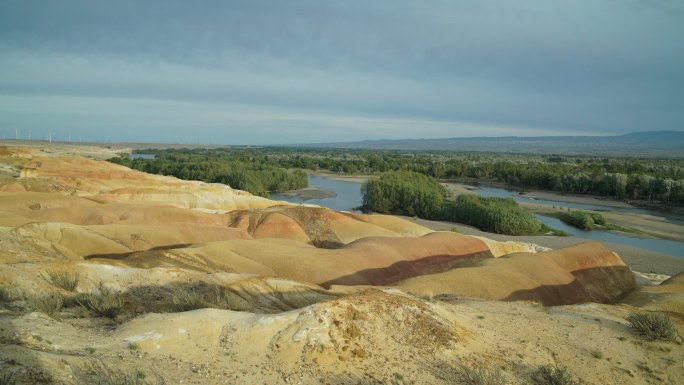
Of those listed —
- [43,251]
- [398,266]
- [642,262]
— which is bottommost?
[642,262]

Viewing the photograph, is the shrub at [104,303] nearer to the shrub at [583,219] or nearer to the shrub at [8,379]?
the shrub at [8,379]

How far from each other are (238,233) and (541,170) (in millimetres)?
88859

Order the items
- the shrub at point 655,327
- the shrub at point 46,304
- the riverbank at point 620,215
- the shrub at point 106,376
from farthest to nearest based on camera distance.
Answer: the riverbank at point 620,215, the shrub at point 655,327, the shrub at point 46,304, the shrub at point 106,376

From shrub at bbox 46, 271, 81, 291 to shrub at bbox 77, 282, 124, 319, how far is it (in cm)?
89

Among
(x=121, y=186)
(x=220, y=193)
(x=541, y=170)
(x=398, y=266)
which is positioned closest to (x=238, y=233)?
(x=398, y=266)

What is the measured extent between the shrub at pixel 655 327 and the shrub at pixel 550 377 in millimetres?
4360

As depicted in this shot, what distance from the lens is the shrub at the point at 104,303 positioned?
10.9 metres

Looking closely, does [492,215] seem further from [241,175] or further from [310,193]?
[241,175]

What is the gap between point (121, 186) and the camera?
5106 centimetres

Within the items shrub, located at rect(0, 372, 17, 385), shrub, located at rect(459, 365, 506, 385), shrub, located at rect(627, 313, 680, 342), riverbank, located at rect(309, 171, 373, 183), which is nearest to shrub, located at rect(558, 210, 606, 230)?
shrub, located at rect(627, 313, 680, 342)

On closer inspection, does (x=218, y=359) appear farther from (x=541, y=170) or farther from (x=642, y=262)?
(x=541, y=170)

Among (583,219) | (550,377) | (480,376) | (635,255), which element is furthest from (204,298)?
(583,219)

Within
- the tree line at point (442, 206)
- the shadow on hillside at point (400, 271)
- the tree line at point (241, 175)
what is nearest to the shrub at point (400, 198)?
the tree line at point (442, 206)

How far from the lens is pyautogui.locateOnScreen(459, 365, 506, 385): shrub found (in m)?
9.04
